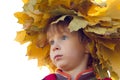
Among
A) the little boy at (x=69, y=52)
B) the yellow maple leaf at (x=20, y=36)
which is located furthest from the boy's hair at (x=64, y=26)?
the yellow maple leaf at (x=20, y=36)

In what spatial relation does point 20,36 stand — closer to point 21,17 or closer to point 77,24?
point 21,17

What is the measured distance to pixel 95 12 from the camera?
1.26 metres

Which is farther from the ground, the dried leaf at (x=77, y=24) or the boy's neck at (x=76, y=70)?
the dried leaf at (x=77, y=24)

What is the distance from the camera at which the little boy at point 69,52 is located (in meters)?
1.23

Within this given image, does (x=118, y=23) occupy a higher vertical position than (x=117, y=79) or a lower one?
higher

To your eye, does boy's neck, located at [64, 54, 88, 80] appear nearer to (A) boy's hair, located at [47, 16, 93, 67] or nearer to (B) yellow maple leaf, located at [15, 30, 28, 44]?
(A) boy's hair, located at [47, 16, 93, 67]

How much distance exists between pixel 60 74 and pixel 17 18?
0.26 metres

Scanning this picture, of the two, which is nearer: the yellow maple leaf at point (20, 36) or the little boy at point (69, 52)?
the little boy at point (69, 52)

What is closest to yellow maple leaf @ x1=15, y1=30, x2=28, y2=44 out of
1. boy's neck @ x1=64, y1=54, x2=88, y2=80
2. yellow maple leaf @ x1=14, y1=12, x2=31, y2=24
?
yellow maple leaf @ x1=14, y1=12, x2=31, y2=24

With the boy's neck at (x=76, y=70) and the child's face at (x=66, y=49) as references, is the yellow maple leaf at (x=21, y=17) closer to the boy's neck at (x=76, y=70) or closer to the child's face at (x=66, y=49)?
the child's face at (x=66, y=49)

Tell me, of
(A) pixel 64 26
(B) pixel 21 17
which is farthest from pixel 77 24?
(B) pixel 21 17

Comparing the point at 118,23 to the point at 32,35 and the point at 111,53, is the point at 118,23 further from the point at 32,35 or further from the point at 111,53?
the point at 32,35

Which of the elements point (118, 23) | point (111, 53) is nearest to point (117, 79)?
point (111, 53)

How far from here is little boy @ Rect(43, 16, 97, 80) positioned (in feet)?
4.04
